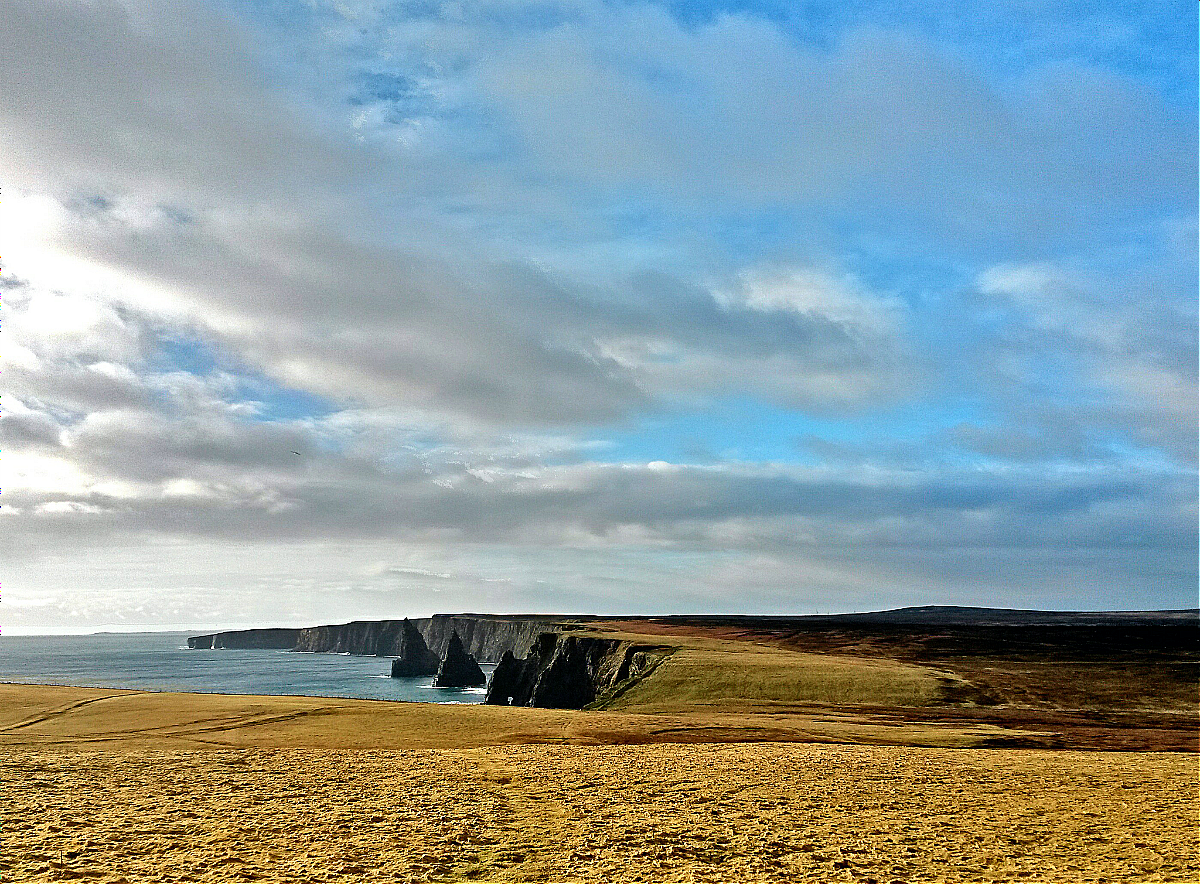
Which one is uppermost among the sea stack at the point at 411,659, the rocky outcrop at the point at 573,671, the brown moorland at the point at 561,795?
the brown moorland at the point at 561,795

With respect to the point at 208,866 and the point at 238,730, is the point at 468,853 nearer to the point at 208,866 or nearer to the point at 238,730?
the point at 208,866

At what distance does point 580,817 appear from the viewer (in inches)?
856

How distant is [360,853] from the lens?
18766 millimetres

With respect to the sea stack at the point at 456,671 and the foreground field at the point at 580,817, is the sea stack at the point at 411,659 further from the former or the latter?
the foreground field at the point at 580,817

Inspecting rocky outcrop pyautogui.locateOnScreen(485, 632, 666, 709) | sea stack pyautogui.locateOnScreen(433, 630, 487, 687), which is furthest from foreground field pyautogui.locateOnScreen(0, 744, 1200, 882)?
sea stack pyautogui.locateOnScreen(433, 630, 487, 687)

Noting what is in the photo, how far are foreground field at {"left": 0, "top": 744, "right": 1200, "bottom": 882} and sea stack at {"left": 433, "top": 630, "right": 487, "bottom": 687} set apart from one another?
4913 inches

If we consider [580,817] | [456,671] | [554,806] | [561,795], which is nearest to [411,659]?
[456,671]

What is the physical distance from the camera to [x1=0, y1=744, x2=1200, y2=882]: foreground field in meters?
18.2

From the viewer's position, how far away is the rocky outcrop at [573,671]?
7944 cm

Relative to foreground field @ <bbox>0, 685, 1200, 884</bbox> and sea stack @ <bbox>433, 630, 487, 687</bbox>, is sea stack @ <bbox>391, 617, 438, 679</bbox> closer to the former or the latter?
sea stack @ <bbox>433, 630, 487, 687</bbox>

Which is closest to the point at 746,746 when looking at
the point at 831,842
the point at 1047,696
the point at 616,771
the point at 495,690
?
the point at 616,771

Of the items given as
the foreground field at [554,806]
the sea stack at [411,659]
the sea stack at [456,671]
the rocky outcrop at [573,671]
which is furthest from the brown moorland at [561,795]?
the sea stack at [411,659]

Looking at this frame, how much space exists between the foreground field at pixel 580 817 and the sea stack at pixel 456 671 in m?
125

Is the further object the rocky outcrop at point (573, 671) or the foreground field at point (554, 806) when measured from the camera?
the rocky outcrop at point (573, 671)
